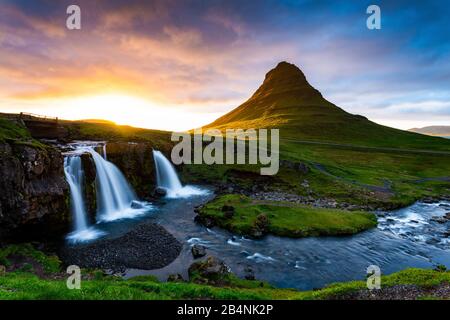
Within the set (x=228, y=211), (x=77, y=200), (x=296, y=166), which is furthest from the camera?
(x=296, y=166)

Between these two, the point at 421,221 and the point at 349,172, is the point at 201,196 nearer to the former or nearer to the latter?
the point at 421,221

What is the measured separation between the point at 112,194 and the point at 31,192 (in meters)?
16.2

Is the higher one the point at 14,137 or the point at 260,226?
the point at 14,137

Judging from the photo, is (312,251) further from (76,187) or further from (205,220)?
(76,187)

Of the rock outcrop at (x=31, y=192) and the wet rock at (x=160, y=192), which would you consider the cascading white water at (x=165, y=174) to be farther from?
the rock outcrop at (x=31, y=192)

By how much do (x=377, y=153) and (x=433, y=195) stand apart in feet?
260

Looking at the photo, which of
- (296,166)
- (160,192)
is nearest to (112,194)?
(160,192)

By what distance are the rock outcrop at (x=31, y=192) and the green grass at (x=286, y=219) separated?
64.5ft

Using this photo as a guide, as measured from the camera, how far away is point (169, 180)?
66.3m

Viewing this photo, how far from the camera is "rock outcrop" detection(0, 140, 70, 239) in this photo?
29.1 m

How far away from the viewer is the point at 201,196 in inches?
2334

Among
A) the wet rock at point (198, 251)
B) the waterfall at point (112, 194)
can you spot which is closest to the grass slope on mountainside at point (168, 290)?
the wet rock at point (198, 251)

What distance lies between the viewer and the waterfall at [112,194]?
43719 millimetres

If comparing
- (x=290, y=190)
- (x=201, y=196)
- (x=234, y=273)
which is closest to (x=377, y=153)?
(x=290, y=190)
